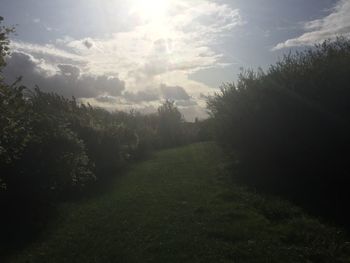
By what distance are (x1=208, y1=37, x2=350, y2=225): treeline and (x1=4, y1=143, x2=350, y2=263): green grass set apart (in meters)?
1.99

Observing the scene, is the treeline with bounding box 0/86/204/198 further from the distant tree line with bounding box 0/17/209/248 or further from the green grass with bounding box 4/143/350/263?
the green grass with bounding box 4/143/350/263

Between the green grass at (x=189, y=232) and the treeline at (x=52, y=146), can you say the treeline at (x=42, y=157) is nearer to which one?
the treeline at (x=52, y=146)

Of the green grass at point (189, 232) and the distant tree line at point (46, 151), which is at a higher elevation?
the distant tree line at point (46, 151)

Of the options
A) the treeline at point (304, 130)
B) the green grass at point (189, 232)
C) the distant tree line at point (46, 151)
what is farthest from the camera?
the treeline at point (304, 130)

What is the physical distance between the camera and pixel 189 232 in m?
14.9

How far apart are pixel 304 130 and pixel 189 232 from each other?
1154cm

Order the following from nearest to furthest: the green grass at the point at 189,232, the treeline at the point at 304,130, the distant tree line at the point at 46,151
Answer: the green grass at the point at 189,232 → the distant tree line at the point at 46,151 → the treeline at the point at 304,130

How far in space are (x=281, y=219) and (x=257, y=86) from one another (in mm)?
16337

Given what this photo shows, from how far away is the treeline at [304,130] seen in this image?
19344 millimetres

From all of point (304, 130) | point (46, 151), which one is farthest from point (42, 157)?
point (304, 130)

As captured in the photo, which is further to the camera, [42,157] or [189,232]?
[42,157]

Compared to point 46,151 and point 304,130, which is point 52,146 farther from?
point 304,130

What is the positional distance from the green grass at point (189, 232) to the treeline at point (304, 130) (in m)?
1.99

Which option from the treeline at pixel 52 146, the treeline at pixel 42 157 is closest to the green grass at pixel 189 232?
the treeline at pixel 42 157
